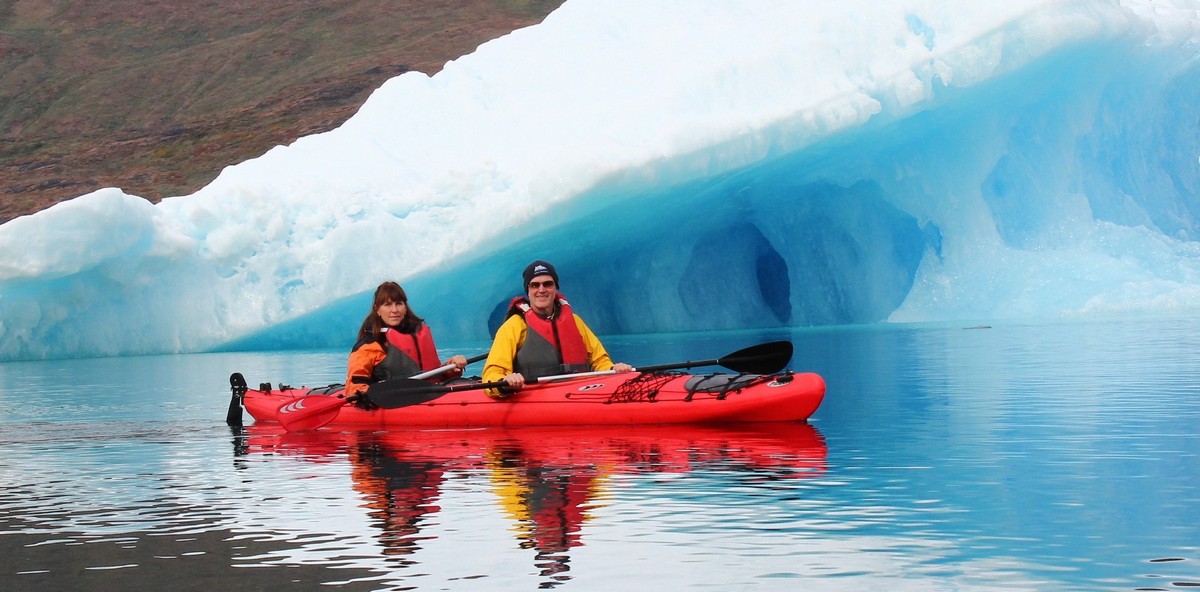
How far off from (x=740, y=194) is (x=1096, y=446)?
13291 mm

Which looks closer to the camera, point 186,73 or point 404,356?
point 404,356

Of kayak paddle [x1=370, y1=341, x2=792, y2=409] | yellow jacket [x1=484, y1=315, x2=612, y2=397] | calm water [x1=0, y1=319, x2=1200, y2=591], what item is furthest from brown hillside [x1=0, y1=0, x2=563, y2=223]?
calm water [x1=0, y1=319, x2=1200, y2=591]

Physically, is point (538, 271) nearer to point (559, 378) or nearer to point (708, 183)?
point (559, 378)

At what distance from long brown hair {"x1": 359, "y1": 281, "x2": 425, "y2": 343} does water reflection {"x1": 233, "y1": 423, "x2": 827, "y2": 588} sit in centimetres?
66

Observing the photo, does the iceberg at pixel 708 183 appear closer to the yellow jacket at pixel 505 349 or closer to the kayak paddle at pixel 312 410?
the kayak paddle at pixel 312 410

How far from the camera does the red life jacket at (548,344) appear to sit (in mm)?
8562

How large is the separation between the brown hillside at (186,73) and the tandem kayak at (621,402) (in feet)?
164

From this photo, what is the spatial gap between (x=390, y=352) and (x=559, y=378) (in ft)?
4.38

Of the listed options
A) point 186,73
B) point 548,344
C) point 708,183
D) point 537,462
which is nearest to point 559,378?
point 548,344

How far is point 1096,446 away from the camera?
21.8 feet

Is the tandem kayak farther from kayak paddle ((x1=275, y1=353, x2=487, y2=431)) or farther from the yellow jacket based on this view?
the yellow jacket

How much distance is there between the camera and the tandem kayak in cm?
801

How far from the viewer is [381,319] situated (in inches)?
361

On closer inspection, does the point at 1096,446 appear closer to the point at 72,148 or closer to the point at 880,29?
the point at 880,29
